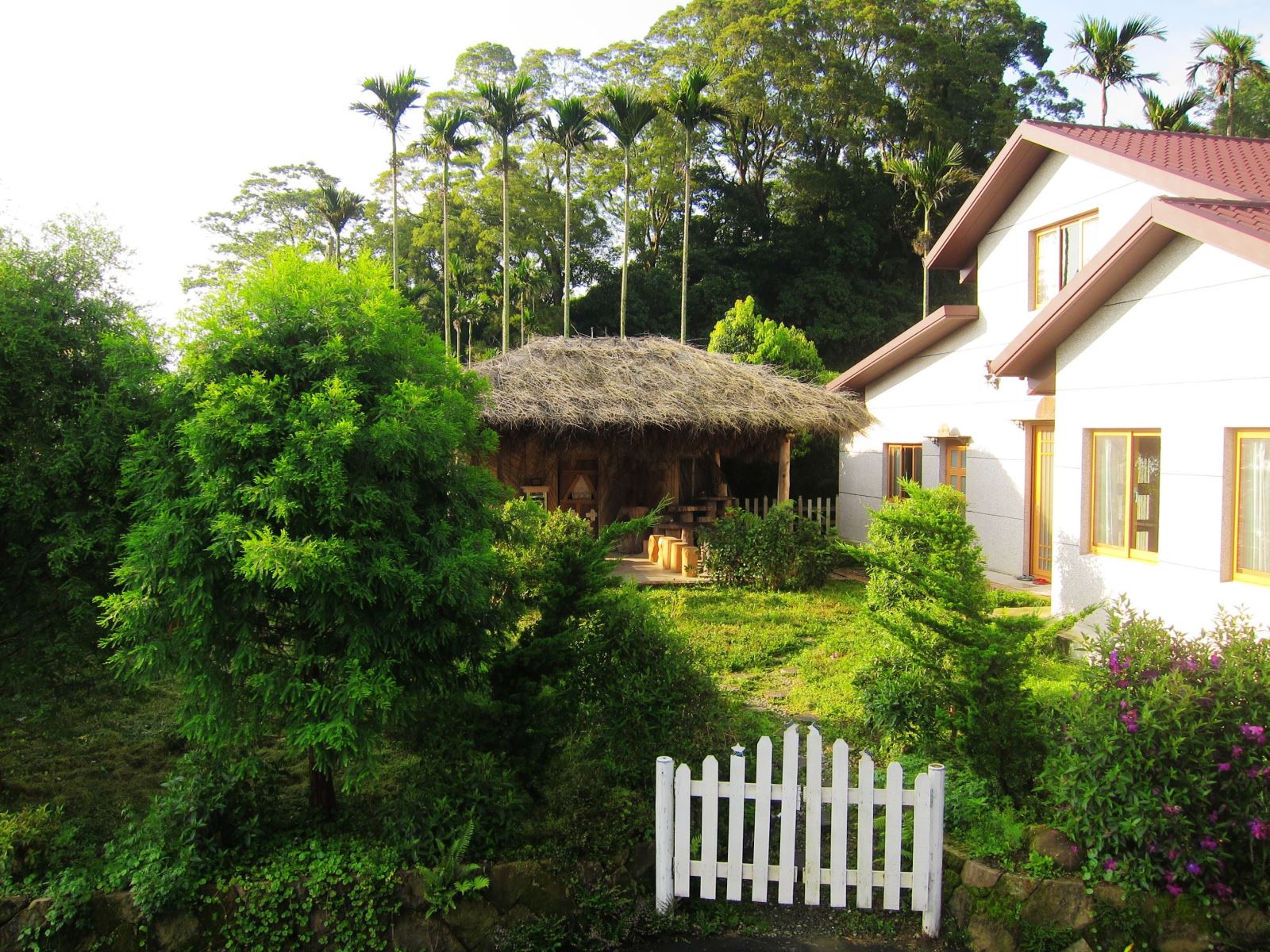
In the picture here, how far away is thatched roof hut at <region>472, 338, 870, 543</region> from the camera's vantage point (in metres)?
14.4

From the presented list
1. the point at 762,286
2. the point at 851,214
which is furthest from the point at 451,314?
the point at 851,214

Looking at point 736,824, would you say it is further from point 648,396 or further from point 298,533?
point 648,396

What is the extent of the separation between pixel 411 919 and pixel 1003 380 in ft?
38.1

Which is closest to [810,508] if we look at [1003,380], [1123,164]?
[1003,380]

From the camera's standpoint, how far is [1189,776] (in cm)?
400

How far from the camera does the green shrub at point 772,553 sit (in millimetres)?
12750

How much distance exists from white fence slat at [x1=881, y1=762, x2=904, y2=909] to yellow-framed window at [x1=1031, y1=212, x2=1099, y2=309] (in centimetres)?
931

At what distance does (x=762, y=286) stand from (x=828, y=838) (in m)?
32.7

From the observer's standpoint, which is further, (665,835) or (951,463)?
(951,463)

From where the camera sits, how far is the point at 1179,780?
160 inches

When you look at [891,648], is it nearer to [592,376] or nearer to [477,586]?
[477,586]

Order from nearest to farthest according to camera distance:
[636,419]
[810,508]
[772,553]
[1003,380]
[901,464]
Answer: [772,553] → [1003,380] → [636,419] → [901,464] → [810,508]

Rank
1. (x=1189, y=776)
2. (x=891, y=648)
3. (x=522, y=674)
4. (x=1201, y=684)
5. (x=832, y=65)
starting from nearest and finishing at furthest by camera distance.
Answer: (x=1189, y=776) < (x=1201, y=684) < (x=522, y=674) < (x=891, y=648) < (x=832, y=65)

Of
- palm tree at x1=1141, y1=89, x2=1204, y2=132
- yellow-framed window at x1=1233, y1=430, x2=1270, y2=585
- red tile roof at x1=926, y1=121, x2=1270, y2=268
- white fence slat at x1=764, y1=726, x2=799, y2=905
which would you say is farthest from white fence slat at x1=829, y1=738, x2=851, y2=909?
palm tree at x1=1141, y1=89, x2=1204, y2=132
